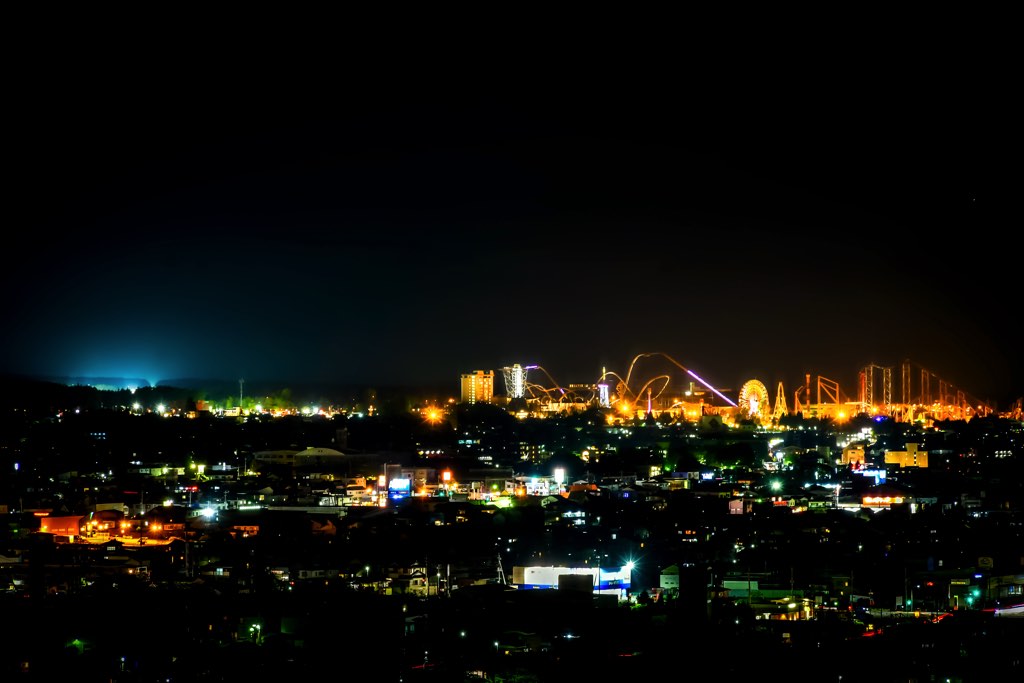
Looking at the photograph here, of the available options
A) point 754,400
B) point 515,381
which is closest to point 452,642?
point 754,400

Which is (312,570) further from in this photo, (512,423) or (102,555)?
(512,423)

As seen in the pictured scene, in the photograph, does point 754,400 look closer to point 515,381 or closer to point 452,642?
point 515,381

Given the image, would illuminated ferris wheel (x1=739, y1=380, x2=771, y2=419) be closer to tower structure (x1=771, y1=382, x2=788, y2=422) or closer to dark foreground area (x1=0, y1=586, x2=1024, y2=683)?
tower structure (x1=771, y1=382, x2=788, y2=422)

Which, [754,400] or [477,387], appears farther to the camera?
[477,387]

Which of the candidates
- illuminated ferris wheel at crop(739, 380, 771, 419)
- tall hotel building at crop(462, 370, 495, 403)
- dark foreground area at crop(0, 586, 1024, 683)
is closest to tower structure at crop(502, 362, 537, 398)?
tall hotel building at crop(462, 370, 495, 403)

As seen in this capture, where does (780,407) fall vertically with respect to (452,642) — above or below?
above

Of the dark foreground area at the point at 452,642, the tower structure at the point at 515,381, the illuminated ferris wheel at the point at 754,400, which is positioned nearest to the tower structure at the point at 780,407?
the illuminated ferris wheel at the point at 754,400

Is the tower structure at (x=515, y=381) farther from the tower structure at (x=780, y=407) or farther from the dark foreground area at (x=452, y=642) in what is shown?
the dark foreground area at (x=452, y=642)
